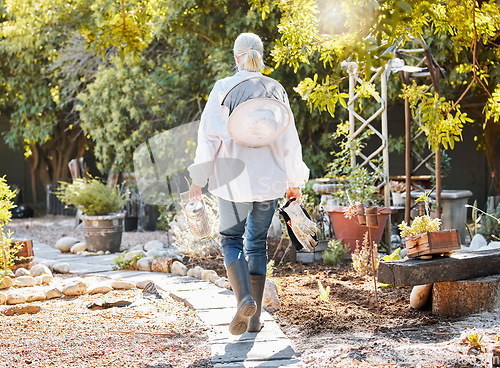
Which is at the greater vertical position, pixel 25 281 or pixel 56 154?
pixel 56 154

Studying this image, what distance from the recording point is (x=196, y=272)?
5242 mm

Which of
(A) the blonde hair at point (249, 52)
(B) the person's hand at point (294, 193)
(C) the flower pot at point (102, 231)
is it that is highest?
(A) the blonde hair at point (249, 52)

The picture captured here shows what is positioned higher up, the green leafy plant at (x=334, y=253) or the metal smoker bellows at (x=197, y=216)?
the metal smoker bellows at (x=197, y=216)

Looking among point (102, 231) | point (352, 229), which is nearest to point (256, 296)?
point (352, 229)

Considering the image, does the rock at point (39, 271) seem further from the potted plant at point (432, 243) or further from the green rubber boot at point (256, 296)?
the potted plant at point (432, 243)

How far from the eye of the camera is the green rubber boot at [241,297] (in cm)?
303

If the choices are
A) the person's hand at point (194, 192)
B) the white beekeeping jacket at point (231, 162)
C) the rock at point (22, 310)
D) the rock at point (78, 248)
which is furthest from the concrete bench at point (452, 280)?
the rock at point (78, 248)

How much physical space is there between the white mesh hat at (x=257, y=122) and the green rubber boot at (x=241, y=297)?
649mm

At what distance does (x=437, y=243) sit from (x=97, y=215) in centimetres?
491

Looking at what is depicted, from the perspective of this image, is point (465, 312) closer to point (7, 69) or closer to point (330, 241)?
point (330, 241)

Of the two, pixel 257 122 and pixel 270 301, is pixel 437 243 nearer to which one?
pixel 270 301

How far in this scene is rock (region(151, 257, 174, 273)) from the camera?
225 inches

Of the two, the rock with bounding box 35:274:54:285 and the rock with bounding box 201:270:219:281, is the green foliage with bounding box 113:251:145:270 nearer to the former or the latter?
the rock with bounding box 35:274:54:285

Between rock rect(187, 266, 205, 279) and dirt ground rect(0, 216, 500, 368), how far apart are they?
0.80m
